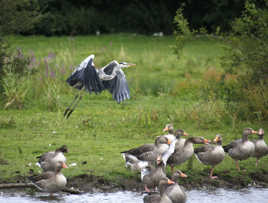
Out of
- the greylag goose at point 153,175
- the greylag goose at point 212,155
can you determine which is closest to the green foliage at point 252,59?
the greylag goose at point 212,155

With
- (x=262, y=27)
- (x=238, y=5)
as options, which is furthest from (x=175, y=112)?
(x=238, y=5)

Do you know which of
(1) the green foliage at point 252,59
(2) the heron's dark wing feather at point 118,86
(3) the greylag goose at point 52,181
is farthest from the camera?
(1) the green foliage at point 252,59

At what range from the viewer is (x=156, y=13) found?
3672 cm

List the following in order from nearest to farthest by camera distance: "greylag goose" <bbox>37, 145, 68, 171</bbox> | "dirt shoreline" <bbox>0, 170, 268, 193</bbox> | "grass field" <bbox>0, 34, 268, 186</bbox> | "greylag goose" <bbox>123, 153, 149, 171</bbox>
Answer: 1. "dirt shoreline" <bbox>0, 170, 268, 193</bbox>
2. "greylag goose" <bbox>37, 145, 68, 171</bbox>
3. "greylag goose" <bbox>123, 153, 149, 171</bbox>
4. "grass field" <bbox>0, 34, 268, 186</bbox>

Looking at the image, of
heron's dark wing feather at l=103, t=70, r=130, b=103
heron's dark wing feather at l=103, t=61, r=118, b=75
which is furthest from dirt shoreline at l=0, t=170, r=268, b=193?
heron's dark wing feather at l=103, t=61, r=118, b=75

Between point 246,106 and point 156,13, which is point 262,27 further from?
point 156,13

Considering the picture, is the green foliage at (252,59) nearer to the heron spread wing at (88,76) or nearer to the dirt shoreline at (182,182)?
the dirt shoreline at (182,182)

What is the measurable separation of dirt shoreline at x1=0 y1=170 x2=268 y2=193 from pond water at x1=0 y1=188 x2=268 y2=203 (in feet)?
0.63

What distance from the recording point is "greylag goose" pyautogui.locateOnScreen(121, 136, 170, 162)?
981cm

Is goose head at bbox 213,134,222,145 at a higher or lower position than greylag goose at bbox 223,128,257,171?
higher

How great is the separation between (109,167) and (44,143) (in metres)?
2.23

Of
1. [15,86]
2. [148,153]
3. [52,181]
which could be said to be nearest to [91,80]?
[148,153]

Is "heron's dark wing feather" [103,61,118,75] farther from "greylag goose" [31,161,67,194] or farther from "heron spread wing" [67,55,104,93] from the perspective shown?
"greylag goose" [31,161,67,194]

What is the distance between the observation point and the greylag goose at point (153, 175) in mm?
8961
